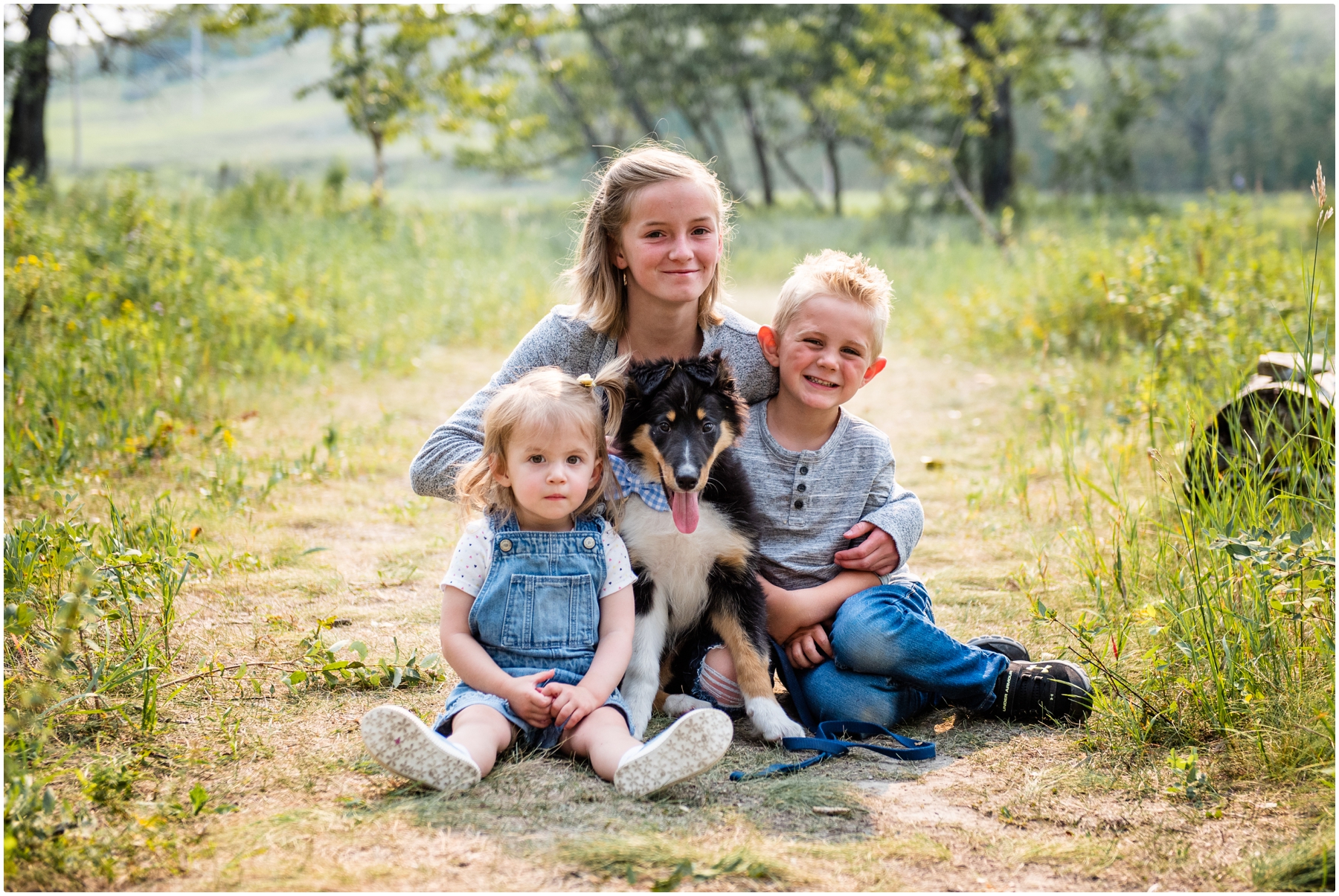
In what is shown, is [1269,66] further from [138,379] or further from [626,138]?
[138,379]

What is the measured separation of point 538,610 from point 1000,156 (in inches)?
812

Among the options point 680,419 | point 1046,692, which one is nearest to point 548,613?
point 680,419

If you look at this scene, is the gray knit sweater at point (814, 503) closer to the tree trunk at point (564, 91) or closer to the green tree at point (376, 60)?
the tree trunk at point (564, 91)

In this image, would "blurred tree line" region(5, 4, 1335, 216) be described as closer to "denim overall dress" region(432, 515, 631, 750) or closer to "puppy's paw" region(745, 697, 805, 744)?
"puppy's paw" region(745, 697, 805, 744)

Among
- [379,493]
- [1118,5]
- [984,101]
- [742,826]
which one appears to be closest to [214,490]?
[379,493]

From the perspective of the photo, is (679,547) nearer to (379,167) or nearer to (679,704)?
(679,704)

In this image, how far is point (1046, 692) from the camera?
3234 mm

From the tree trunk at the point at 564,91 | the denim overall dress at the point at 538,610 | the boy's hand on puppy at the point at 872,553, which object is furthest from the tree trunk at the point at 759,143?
the denim overall dress at the point at 538,610

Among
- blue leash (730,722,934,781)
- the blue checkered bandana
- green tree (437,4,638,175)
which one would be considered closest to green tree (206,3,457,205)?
green tree (437,4,638,175)

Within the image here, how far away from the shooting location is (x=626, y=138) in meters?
42.1

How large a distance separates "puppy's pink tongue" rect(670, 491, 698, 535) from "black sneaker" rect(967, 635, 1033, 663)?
3.67ft

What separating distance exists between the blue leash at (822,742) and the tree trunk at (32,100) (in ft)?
47.2

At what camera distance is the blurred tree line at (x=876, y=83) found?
2008cm

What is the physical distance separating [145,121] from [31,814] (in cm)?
7382
